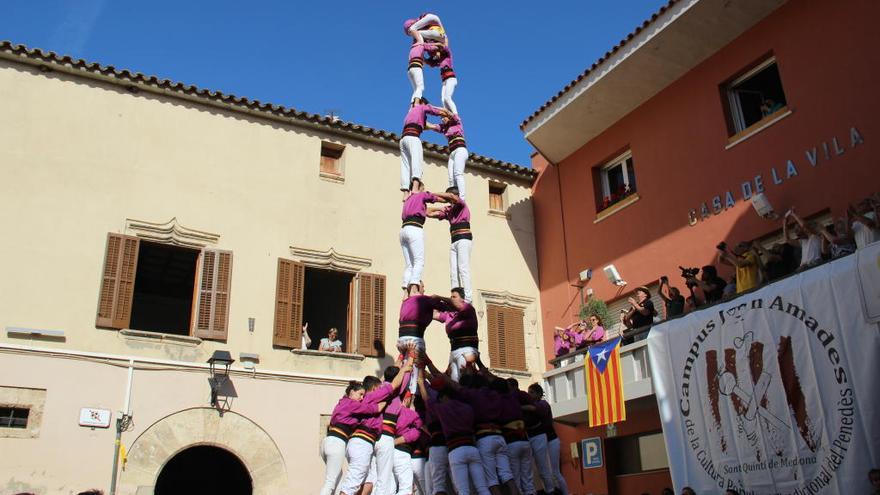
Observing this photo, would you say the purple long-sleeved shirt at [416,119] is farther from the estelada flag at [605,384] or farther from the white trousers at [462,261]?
the estelada flag at [605,384]

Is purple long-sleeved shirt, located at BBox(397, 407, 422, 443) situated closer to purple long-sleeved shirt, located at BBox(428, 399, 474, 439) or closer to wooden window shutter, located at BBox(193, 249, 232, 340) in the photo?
purple long-sleeved shirt, located at BBox(428, 399, 474, 439)

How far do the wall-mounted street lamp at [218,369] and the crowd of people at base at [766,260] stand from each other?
6148 mm

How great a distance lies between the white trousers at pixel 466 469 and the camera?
834cm

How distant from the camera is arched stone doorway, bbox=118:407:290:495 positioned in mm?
13055

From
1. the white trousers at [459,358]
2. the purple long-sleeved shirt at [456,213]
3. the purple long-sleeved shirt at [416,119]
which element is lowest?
the white trousers at [459,358]

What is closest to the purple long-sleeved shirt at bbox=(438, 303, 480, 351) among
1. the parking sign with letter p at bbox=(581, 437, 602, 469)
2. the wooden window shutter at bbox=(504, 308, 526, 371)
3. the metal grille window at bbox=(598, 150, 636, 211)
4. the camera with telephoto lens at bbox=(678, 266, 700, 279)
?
the camera with telephoto lens at bbox=(678, 266, 700, 279)

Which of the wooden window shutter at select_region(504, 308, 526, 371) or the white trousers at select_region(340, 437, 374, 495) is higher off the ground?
the wooden window shutter at select_region(504, 308, 526, 371)

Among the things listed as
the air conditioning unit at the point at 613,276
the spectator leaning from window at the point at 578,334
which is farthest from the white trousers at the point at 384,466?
the air conditioning unit at the point at 613,276

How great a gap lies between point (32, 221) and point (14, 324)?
5.89ft

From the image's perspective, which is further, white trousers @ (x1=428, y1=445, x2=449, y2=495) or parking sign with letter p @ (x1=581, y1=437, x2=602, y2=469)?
parking sign with letter p @ (x1=581, y1=437, x2=602, y2=469)

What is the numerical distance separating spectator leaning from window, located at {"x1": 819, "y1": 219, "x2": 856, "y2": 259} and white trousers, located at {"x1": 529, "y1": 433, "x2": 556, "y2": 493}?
4495 mm

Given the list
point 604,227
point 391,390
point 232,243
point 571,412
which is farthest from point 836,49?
point 232,243

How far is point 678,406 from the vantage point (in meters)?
12.2

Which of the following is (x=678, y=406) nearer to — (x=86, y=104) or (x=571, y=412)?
(x=571, y=412)
